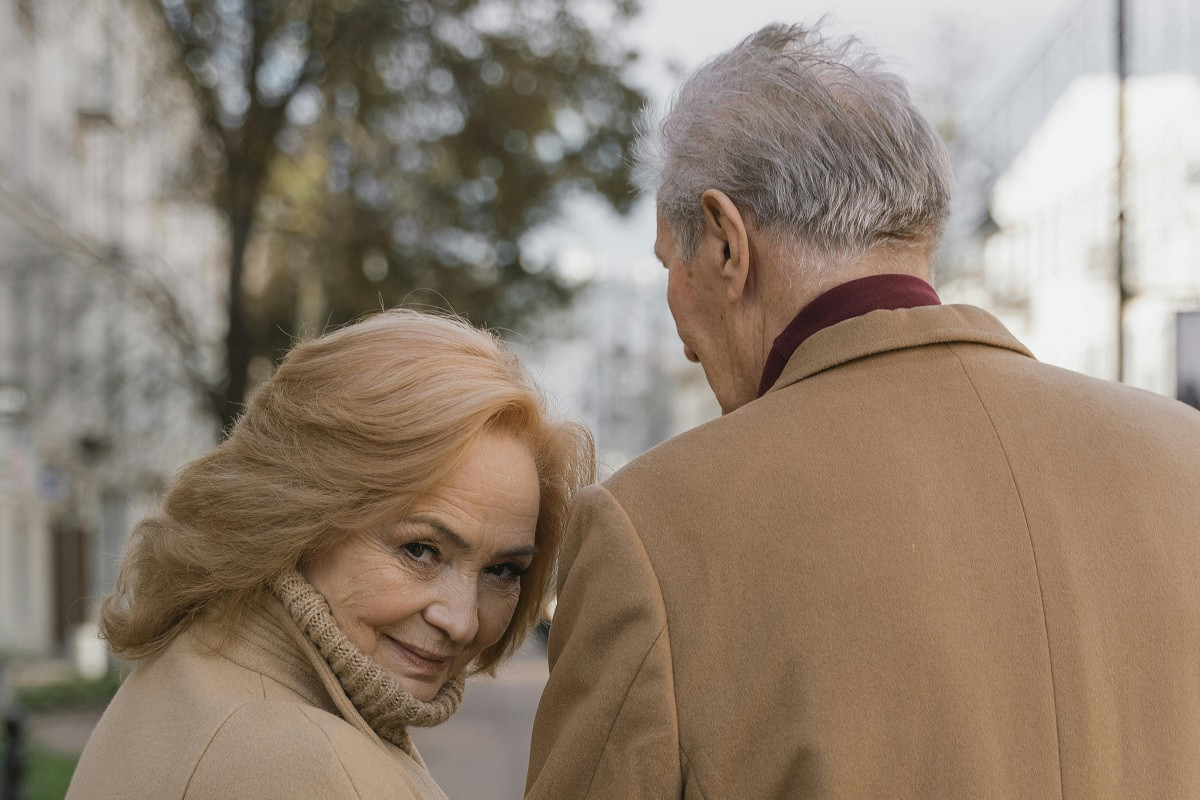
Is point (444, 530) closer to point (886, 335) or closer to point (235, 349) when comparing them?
point (886, 335)

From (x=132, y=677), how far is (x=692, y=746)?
111 cm

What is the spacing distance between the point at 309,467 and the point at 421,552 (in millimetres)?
262

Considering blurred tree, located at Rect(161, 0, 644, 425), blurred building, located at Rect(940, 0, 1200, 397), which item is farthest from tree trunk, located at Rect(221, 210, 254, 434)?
blurred building, located at Rect(940, 0, 1200, 397)

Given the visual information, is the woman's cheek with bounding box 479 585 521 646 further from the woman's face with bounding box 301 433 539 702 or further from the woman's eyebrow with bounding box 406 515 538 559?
the woman's eyebrow with bounding box 406 515 538 559

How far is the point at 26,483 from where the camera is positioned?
49.1ft

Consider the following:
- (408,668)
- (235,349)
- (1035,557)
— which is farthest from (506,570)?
(235,349)

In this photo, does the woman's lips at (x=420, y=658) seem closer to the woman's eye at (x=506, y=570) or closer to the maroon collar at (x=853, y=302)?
the woman's eye at (x=506, y=570)

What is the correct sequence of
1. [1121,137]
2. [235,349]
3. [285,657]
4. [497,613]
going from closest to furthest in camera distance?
1. [285,657]
2. [497,613]
3. [1121,137]
4. [235,349]

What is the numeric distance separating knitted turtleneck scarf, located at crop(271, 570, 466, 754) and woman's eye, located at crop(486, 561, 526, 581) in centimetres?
32

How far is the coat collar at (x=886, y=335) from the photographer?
190 centimetres

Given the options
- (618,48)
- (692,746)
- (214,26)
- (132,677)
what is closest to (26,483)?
(214,26)

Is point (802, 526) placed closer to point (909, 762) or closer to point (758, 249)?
point (909, 762)

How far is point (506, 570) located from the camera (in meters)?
2.62

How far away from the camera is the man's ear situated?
6.75 ft
